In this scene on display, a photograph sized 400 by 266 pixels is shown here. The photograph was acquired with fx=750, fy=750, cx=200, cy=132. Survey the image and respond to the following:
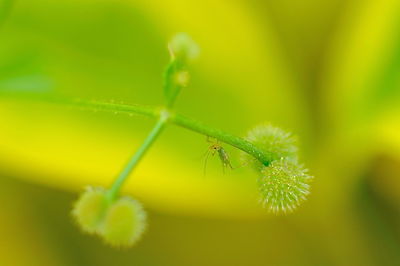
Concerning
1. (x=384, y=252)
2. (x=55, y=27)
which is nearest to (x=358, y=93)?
(x=384, y=252)

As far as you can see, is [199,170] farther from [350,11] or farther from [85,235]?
[350,11]

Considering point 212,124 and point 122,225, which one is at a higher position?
point 212,124

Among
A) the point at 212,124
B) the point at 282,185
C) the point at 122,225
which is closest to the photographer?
the point at 282,185

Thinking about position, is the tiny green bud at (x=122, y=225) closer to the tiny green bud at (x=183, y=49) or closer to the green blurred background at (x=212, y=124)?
the tiny green bud at (x=183, y=49)

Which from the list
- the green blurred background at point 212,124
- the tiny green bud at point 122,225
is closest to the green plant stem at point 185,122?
the tiny green bud at point 122,225

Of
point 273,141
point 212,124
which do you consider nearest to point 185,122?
point 273,141

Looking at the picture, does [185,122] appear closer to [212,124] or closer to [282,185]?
[282,185]

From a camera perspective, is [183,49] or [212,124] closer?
[183,49]
